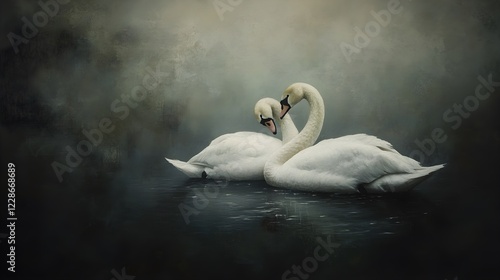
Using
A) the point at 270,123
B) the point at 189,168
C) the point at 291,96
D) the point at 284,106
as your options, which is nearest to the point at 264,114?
the point at 270,123

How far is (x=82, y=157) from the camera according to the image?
21.3 feet

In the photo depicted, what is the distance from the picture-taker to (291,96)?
6.45 metres

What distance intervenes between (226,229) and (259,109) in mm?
2034

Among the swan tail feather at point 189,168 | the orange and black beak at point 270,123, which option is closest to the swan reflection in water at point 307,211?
the swan tail feather at point 189,168

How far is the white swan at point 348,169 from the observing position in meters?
5.48

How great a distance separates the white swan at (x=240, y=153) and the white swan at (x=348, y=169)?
0.28 metres

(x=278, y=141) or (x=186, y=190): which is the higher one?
(x=278, y=141)

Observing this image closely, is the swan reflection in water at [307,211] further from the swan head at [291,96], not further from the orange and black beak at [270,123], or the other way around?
the swan head at [291,96]

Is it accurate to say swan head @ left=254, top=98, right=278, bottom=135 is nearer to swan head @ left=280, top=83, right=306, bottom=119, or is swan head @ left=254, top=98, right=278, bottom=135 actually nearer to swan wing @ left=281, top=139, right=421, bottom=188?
swan head @ left=280, top=83, right=306, bottom=119

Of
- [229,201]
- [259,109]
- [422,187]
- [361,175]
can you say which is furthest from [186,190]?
[422,187]

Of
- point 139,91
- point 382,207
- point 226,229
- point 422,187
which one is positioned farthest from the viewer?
point 139,91

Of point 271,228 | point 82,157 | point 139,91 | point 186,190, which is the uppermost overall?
point 139,91

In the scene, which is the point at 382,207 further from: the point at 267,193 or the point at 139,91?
the point at 139,91

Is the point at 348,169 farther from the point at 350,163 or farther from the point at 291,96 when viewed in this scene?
the point at 291,96
